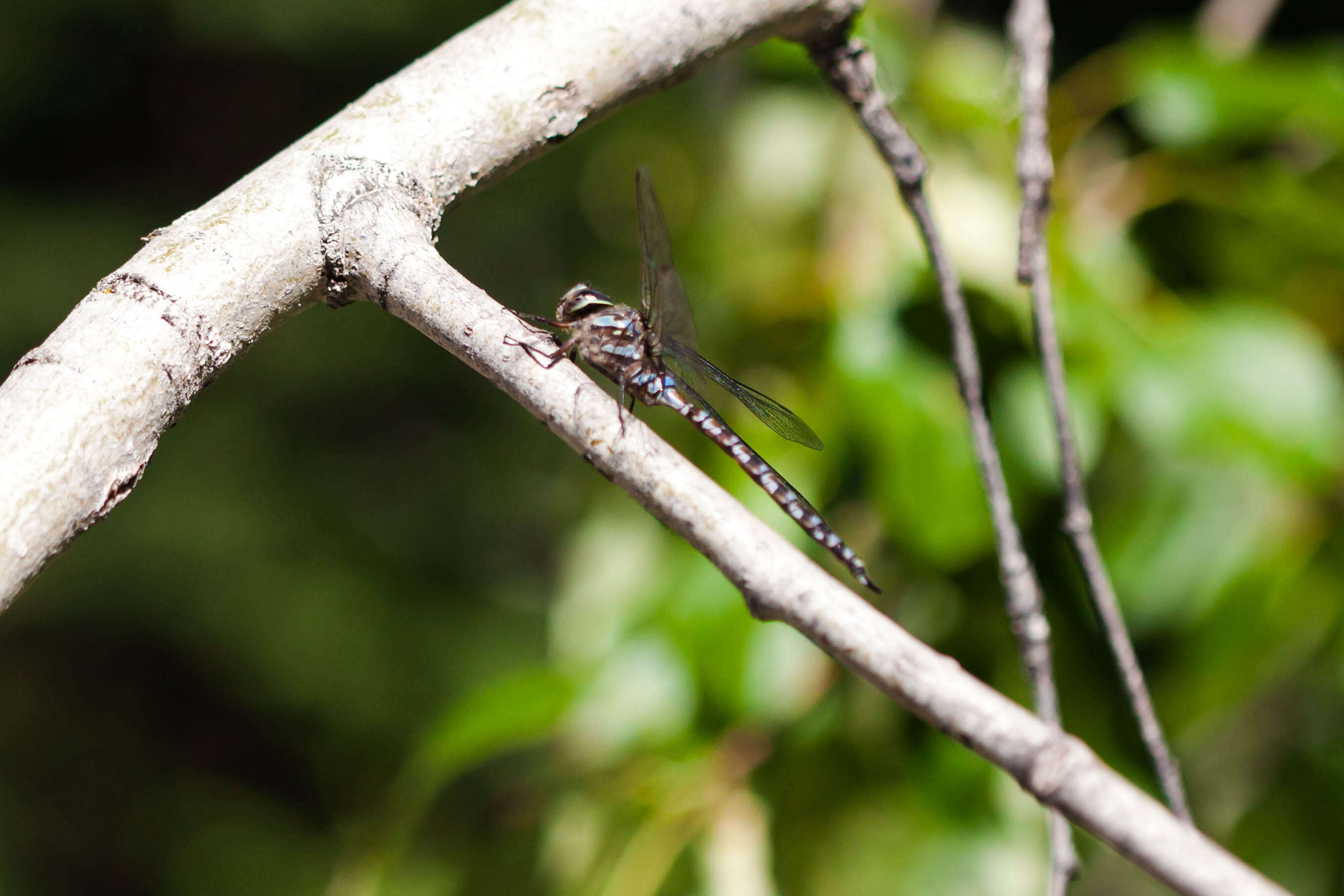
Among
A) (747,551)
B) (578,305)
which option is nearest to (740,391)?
(578,305)

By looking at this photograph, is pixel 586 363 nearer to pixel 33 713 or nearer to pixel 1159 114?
pixel 1159 114

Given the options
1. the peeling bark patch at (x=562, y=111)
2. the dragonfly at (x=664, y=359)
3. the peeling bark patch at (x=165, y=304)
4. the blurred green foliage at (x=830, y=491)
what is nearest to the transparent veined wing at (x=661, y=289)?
the dragonfly at (x=664, y=359)

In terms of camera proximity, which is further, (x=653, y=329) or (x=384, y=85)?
(x=653, y=329)

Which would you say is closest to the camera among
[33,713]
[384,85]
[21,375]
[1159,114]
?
[21,375]

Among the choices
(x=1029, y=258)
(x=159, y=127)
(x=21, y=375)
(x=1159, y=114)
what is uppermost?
(x=159, y=127)

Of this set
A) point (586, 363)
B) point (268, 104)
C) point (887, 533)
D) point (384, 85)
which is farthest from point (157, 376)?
point (268, 104)

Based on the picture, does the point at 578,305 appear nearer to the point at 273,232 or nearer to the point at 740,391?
the point at 740,391
